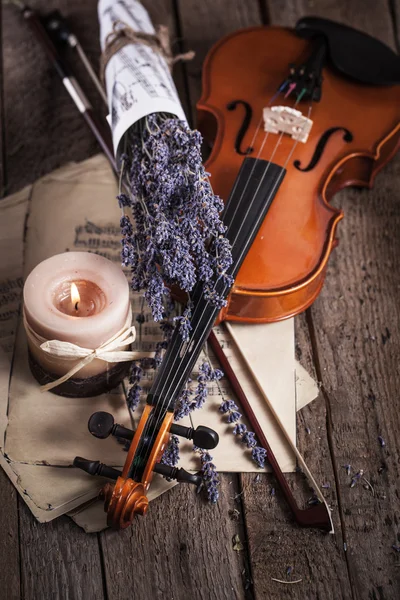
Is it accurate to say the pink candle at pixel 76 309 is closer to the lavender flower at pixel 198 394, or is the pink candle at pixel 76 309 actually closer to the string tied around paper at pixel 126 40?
the lavender flower at pixel 198 394

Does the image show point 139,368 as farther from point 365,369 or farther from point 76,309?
point 365,369

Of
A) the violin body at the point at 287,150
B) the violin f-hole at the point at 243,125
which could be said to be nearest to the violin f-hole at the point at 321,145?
the violin body at the point at 287,150

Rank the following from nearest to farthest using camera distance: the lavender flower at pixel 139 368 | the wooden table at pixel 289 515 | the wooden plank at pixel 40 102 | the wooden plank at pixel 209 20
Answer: the wooden table at pixel 289 515 → the lavender flower at pixel 139 368 → the wooden plank at pixel 40 102 → the wooden plank at pixel 209 20

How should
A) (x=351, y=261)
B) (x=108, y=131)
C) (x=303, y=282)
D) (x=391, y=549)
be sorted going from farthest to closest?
(x=108, y=131) → (x=351, y=261) → (x=303, y=282) → (x=391, y=549)

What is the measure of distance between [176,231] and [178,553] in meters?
0.55

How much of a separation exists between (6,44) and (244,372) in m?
1.14

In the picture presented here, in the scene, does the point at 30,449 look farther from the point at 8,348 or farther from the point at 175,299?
the point at 175,299

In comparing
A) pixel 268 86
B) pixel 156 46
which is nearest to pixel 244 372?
pixel 268 86

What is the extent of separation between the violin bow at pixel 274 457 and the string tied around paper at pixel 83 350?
17 cm

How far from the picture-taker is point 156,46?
1581mm

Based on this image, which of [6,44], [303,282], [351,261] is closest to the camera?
[303,282]

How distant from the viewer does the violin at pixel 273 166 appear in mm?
1124

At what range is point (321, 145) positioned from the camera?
1.50 m

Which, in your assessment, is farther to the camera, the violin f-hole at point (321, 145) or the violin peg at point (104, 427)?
the violin f-hole at point (321, 145)
